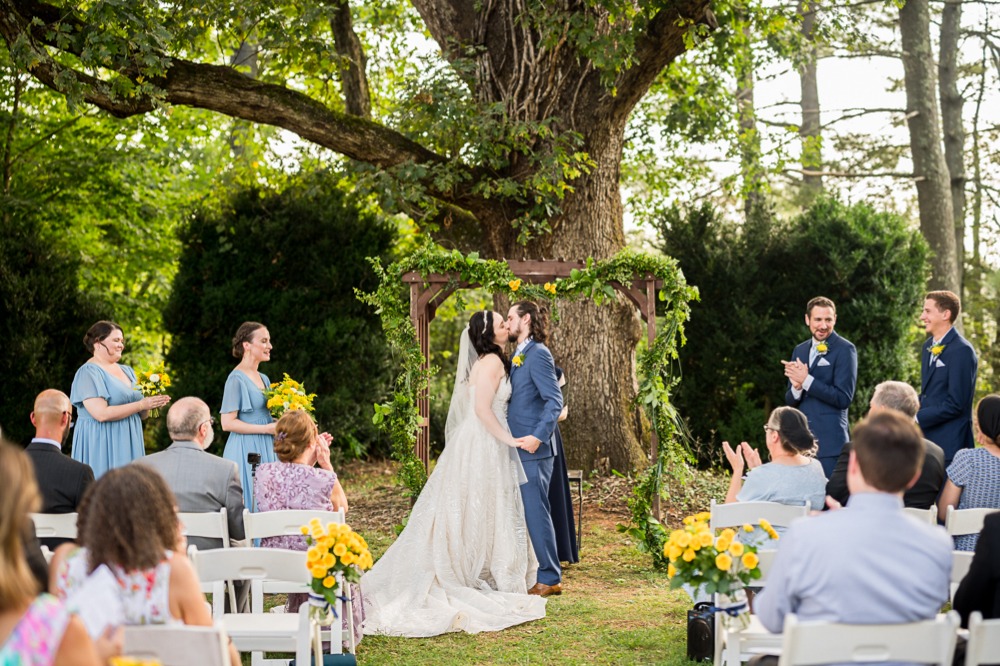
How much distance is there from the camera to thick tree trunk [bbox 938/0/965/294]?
14953 mm

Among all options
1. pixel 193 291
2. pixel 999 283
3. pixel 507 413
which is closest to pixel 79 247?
pixel 193 291

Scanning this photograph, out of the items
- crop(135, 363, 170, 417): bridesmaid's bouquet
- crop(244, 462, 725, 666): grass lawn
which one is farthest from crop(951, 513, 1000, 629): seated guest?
crop(135, 363, 170, 417): bridesmaid's bouquet

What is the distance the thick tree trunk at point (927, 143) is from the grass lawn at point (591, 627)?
8660 millimetres

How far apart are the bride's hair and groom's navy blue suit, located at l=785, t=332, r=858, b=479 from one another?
2.00 metres

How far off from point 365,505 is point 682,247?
5.18 meters

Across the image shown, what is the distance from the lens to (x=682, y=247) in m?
10.6

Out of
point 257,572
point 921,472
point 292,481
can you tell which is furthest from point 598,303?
point 257,572

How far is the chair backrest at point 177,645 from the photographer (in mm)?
2320

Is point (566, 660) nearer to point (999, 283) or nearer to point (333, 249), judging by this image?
point (333, 249)

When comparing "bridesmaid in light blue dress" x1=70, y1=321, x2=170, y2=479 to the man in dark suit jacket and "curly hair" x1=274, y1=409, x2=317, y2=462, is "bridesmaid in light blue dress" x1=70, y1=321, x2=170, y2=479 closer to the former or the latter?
the man in dark suit jacket

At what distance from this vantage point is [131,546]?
239 centimetres

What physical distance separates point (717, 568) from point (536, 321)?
277cm

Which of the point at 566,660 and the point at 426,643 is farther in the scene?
the point at 426,643

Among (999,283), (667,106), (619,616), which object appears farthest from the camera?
(999,283)
